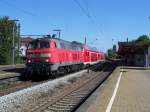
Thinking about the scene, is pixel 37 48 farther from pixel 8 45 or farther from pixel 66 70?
pixel 8 45

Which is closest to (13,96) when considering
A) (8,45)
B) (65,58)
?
(65,58)

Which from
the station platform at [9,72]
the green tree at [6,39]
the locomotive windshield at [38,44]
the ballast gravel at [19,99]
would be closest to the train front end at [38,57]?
the locomotive windshield at [38,44]

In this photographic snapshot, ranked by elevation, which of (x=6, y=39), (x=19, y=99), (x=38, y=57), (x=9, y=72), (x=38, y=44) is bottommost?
(x=19, y=99)

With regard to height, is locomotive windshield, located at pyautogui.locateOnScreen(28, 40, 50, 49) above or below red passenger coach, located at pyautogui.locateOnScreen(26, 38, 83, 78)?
above

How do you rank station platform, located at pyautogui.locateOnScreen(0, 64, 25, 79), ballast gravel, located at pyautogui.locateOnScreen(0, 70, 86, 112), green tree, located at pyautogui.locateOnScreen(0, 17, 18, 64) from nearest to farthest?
1. ballast gravel, located at pyautogui.locateOnScreen(0, 70, 86, 112)
2. station platform, located at pyautogui.locateOnScreen(0, 64, 25, 79)
3. green tree, located at pyautogui.locateOnScreen(0, 17, 18, 64)

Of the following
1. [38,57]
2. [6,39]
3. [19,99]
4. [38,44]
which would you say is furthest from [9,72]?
[6,39]

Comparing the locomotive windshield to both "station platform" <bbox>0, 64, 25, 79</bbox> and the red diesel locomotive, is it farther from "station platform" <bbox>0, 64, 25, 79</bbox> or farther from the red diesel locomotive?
"station platform" <bbox>0, 64, 25, 79</bbox>

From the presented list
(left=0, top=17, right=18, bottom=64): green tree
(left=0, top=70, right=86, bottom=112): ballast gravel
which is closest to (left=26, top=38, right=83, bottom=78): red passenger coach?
(left=0, top=70, right=86, bottom=112): ballast gravel

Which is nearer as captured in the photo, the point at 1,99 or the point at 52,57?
the point at 1,99

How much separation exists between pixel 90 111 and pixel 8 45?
6623 centimetres

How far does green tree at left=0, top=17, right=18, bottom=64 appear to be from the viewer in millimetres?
76062

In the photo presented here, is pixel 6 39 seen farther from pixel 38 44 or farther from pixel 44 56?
pixel 44 56

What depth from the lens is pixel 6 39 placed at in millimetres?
79938

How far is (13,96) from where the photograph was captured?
59.3ft
